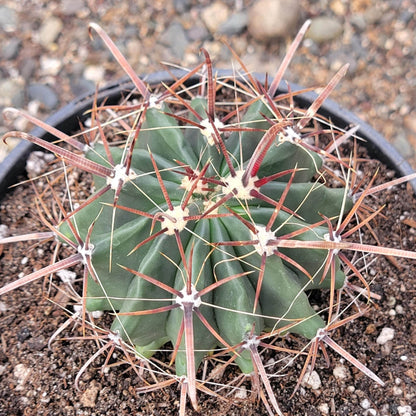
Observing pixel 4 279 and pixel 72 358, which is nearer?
pixel 72 358

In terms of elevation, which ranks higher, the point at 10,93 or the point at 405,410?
the point at 10,93

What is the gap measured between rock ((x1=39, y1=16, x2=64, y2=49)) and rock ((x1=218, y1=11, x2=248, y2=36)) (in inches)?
35.5

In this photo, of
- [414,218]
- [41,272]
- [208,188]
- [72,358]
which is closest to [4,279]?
[72,358]

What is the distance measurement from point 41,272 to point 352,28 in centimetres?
248

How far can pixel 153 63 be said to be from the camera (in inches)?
114

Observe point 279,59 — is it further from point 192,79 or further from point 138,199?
point 138,199

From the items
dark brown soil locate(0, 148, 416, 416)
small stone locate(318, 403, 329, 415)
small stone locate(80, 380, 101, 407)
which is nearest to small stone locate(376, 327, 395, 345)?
dark brown soil locate(0, 148, 416, 416)

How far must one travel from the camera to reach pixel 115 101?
74.1 inches

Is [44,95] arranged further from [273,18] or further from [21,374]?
[21,374]

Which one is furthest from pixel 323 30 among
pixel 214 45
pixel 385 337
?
pixel 385 337

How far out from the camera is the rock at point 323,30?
2914mm

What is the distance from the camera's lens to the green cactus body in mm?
1104

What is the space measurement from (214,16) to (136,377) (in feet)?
7.20

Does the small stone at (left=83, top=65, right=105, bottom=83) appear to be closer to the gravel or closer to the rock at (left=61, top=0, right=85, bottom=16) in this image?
the gravel
